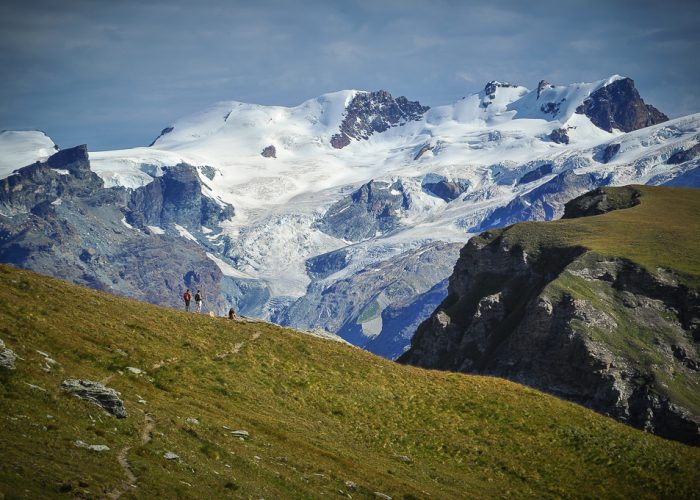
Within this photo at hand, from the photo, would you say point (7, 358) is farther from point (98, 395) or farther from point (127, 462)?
point (127, 462)

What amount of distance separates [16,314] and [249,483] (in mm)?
22854

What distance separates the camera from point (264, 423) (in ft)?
183

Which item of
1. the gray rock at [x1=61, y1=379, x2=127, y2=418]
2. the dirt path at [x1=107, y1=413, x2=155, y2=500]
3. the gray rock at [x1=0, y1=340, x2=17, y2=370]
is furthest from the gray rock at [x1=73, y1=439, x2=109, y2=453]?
the gray rock at [x1=0, y1=340, x2=17, y2=370]

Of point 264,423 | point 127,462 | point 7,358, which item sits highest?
point 7,358

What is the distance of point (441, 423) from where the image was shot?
220ft

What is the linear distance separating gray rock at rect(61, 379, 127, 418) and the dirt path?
159cm

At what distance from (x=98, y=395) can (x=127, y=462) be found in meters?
6.57

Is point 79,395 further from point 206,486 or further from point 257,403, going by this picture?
point 257,403

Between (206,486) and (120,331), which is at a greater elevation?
(120,331)

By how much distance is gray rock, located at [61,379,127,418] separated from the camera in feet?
147

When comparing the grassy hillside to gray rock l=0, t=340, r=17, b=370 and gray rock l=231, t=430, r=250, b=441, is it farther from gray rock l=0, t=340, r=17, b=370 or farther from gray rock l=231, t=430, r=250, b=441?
gray rock l=0, t=340, r=17, b=370

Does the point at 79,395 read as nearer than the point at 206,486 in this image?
No

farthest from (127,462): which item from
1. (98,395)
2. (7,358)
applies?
(7,358)

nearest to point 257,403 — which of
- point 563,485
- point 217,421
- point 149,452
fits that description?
point 217,421
